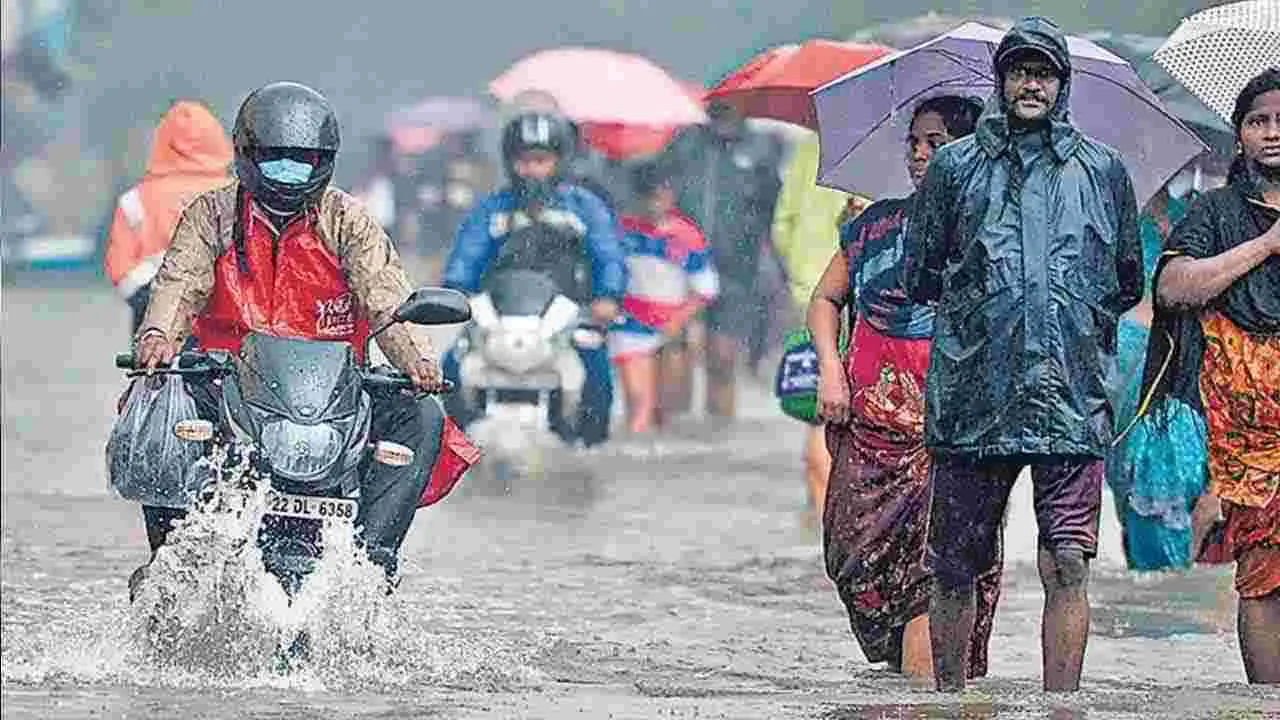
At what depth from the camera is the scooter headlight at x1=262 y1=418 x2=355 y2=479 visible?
8.36 meters

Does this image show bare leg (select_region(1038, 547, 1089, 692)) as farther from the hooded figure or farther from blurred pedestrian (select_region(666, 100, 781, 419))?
blurred pedestrian (select_region(666, 100, 781, 419))

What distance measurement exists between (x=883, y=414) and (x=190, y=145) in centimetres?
474

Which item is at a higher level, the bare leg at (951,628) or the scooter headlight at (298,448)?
the scooter headlight at (298,448)

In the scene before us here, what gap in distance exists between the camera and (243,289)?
888 cm

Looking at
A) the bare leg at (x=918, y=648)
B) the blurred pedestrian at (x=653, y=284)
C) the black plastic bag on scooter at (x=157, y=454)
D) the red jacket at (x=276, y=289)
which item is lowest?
the blurred pedestrian at (x=653, y=284)

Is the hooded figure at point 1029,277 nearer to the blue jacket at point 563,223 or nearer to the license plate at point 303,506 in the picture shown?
the license plate at point 303,506

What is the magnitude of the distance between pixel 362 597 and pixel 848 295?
1.70m

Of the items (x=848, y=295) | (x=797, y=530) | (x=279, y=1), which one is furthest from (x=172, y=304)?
(x=279, y=1)

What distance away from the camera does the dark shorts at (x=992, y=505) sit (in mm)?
8188

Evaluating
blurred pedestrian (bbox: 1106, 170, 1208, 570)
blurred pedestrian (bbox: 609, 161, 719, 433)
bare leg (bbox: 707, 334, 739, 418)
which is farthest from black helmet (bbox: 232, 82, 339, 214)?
bare leg (bbox: 707, 334, 739, 418)

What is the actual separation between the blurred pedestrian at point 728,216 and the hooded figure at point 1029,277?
11.5 m

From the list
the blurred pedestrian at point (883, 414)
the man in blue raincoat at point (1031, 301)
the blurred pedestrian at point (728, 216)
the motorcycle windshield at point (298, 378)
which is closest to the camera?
the man in blue raincoat at point (1031, 301)

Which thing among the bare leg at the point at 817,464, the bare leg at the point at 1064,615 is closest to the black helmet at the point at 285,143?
the bare leg at the point at 1064,615

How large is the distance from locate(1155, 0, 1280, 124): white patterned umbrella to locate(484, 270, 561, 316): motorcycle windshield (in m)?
5.90
